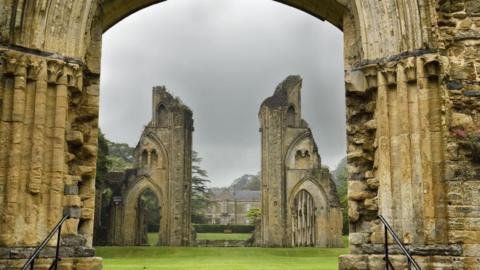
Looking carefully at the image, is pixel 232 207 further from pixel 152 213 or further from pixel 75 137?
pixel 75 137

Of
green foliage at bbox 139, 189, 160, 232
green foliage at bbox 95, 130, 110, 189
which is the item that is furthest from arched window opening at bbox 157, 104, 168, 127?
green foliage at bbox 139, 189, 160, 232

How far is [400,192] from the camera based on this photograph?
7.48m

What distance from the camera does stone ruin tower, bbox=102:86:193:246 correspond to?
3772 cm

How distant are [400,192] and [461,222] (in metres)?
0.77

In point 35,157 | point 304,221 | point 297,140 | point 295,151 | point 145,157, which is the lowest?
point 304,221

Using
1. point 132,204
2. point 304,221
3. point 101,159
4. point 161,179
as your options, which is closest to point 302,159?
point 304,221

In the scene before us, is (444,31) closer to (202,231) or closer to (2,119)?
(2,119)

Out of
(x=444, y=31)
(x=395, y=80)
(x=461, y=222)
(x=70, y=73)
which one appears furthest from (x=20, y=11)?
(x=461, y=222)

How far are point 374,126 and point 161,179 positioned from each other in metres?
32.1

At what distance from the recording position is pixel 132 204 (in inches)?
1500

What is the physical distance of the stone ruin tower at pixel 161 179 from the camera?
124ft

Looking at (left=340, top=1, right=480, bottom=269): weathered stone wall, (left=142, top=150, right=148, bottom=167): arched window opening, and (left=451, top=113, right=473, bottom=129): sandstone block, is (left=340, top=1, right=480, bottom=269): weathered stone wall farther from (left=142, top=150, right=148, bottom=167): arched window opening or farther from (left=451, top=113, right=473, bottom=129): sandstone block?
(left=142, top=150, right=148, bottom=167): arched window opening

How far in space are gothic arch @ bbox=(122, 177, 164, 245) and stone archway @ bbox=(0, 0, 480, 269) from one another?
30.0 meters

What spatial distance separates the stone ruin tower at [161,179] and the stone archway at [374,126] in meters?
30.1
